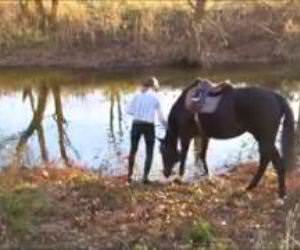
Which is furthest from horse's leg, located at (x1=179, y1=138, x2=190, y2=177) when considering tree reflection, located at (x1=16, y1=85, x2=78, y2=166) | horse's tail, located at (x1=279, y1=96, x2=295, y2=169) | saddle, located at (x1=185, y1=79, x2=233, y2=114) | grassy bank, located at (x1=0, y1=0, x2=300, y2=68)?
grassy bank, located at (x1=0, y1=0, x2=300, y2=68)

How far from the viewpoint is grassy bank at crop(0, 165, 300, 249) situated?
9.20 metres

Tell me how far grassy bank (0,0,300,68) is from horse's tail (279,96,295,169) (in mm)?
19283

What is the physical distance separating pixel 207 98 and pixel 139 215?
8.84 feet

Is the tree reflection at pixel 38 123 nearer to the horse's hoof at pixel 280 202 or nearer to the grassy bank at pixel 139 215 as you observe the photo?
the grassy bank at pixel 139 215

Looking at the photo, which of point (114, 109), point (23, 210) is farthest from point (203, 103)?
point (114, 109)

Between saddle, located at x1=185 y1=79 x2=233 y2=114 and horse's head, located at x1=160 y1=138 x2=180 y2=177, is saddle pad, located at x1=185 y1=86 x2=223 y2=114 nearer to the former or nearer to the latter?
saddle, located at x1=185 y1=79 x2=233 y2=114

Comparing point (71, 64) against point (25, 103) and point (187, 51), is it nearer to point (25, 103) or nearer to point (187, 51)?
point (187, 51)

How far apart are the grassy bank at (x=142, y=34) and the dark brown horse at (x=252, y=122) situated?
18.6 meters

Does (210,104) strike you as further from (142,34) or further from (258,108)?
(142,34)

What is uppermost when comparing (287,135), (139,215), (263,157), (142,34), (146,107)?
(146,107)

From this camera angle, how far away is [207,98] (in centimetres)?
1210

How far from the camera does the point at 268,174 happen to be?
1335 cm

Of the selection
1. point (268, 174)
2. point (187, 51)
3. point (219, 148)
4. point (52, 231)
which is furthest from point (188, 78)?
point (52, 231)

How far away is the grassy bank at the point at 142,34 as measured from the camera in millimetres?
31953
